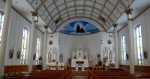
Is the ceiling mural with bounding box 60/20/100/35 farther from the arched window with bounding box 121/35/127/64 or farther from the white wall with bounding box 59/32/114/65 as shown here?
the arched window with bounding box 121/35/127/64

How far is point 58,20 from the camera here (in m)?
26.2

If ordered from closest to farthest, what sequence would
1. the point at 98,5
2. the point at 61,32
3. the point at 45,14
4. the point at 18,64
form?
the point at 18,64 → the point at 45,14 → the point at 98,5 → the point at 61,32

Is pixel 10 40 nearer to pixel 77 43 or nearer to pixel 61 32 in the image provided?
pixel 61 32

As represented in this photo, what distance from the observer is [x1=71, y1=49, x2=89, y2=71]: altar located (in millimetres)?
26862

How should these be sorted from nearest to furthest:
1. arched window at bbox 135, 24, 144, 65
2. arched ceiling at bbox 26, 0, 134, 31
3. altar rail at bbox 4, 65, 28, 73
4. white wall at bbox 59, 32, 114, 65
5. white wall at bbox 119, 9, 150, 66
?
1. altar rail at bbox 4, 65, 28, 73
2. white wall at bbox 119, 9, 150, 66
3. arched window at bbox 135, 24, 144, 65
4. arched ceiling at bbox 26, 0, 134, 31
5. white wall at bbox 59, 32, 114, 65

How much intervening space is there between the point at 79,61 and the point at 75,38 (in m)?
4.42

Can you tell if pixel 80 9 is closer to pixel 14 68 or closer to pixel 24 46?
pixel 24 46

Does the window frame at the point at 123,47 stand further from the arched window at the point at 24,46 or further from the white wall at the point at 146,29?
the arched window at the point at 24,46

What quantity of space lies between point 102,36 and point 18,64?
15145 mm

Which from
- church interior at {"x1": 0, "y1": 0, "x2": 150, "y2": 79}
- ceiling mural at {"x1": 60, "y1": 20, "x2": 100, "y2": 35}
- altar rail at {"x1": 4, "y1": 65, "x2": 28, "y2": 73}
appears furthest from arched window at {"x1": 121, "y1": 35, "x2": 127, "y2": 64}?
altar rail at {"x1": 4, "y1": 65, "x2": 28, "y2": 73}

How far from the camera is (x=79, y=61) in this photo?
27.4 m

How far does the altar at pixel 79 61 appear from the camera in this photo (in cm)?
2686

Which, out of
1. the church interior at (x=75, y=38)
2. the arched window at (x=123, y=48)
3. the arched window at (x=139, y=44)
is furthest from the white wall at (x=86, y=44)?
the arched window at (x=139, y=44)

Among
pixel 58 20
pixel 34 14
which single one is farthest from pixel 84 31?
pixel 34 14
